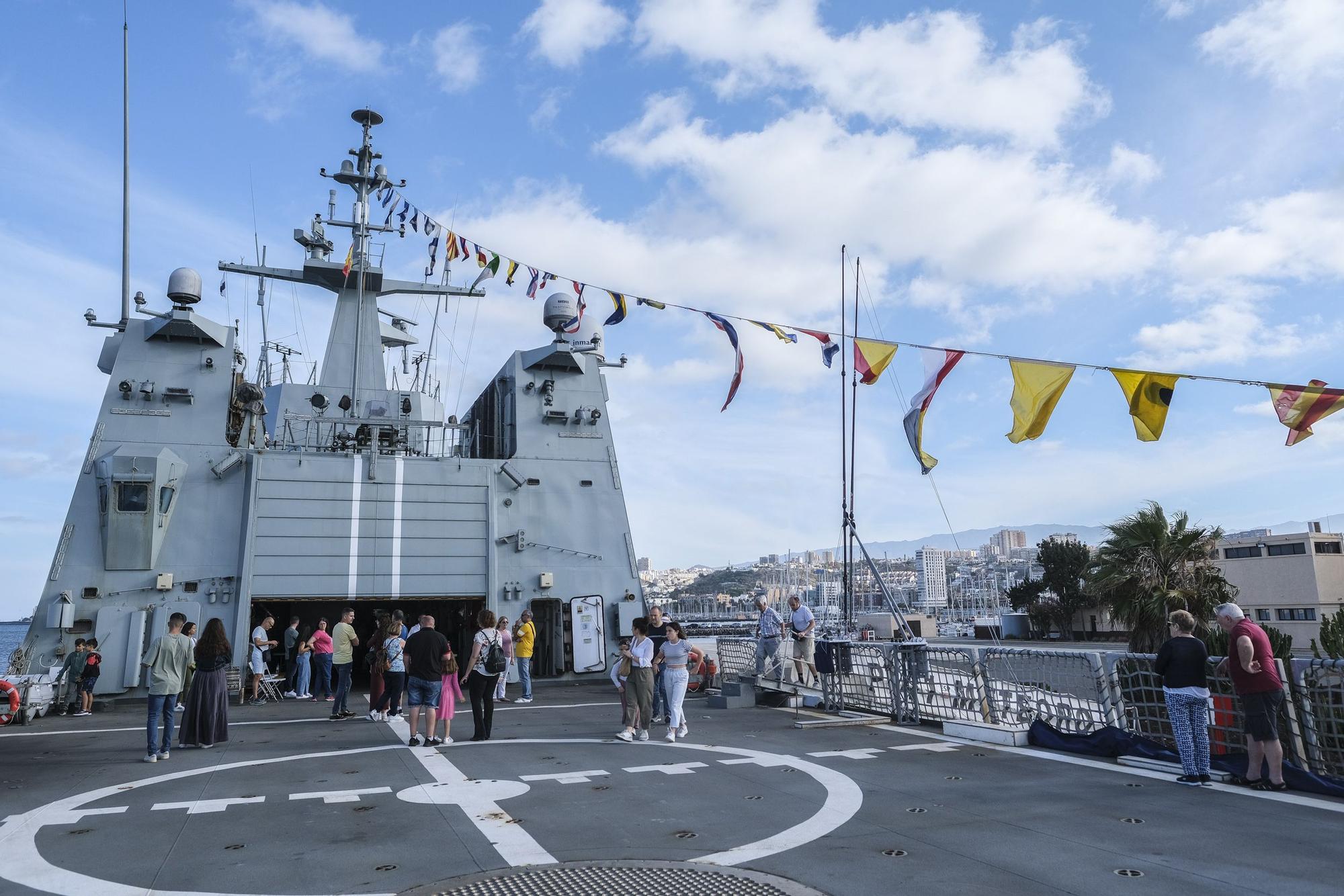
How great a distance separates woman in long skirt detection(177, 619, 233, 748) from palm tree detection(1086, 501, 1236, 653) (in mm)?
19898

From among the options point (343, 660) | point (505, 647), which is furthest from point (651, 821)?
point (505, 647)

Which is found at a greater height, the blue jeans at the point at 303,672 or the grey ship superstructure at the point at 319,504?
the grey ship superstructure at the point at 319,504

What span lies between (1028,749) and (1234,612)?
109 inches

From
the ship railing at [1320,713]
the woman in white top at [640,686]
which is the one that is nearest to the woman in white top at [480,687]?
the woman in white top at [640,686]

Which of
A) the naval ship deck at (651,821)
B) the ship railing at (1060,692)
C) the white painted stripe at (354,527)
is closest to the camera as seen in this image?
the naval ship deck at (651,821)

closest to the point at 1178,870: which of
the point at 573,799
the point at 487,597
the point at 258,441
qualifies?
the point at 573,799

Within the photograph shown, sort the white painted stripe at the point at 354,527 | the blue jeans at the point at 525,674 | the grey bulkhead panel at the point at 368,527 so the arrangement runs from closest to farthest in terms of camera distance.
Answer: the blue jeans at the point at 525,674, the grey bulkhead panel at the point at 368,527, the white painted stripe at the point at 354,527

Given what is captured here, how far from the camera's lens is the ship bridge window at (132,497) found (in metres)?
15.1

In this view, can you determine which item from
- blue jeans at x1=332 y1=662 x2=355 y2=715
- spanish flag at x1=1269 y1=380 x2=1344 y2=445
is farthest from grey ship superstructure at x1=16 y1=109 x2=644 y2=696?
spanish flag at x1=1269 y1=380 x2=1344 y2=445

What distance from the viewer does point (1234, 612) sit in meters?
6.86

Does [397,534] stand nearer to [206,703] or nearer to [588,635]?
[588,635]

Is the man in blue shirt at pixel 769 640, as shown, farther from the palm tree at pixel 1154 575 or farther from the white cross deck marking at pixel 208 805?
the palm tree at pixel 1154 575

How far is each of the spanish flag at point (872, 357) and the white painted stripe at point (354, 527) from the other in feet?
33.4

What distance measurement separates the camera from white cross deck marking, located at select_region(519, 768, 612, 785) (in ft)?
24.2
